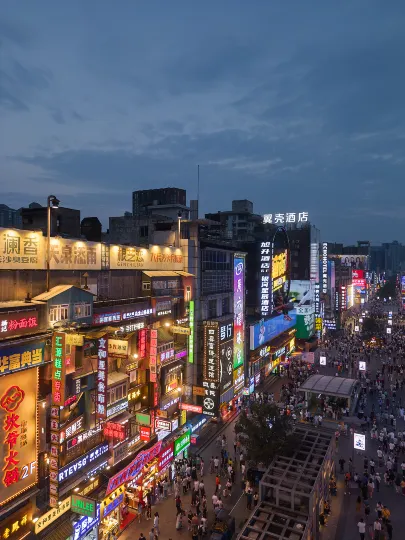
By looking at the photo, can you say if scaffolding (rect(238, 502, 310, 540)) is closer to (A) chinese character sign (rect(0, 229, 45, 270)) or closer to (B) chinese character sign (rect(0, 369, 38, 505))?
(B) chinese character sign (rect(0, 369, 38, 505))

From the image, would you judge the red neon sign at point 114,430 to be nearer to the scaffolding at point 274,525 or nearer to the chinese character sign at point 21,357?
the chinese character sign at point 21,357

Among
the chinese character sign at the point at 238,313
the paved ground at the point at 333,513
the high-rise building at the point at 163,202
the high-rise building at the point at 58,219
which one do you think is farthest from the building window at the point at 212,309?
the high-rise building at the point at 163,202

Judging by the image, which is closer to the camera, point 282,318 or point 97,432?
point 97,432

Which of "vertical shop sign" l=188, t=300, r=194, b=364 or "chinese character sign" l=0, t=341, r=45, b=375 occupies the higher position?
"chinese character sign" l=0, t=341, r=45, b=375

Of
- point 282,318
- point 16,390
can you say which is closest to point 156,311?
point 16,390

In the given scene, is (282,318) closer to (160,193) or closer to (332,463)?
(332,463)

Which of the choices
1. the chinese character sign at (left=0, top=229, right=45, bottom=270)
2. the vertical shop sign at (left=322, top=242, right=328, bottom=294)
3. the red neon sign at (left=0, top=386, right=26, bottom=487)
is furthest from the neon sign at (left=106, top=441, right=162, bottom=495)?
the vertical shop sign at (left=322, top=242, right=328, bottom=294)
